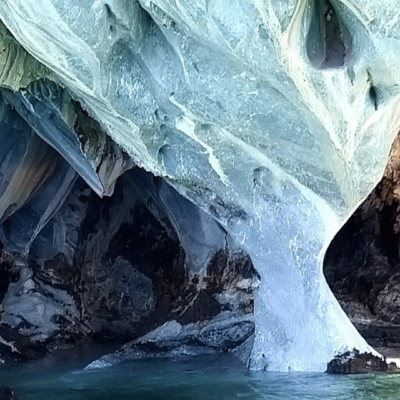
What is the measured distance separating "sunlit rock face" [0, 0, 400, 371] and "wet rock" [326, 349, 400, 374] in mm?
43

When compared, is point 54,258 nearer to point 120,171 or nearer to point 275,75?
point 120,171

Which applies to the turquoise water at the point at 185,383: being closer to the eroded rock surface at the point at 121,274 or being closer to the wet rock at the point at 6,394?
the wet rock at the point at 6,394

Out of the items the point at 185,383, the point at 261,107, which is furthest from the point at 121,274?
the point at 261,107

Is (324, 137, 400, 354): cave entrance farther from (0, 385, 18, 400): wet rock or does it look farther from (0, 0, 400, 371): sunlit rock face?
(0, 385, 18, 400): wet rock

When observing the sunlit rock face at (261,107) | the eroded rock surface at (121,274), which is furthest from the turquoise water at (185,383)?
the eroded rock surface at (121,274)

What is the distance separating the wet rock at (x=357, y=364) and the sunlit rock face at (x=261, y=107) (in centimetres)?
4

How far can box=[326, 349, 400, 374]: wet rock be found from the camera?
135 inches

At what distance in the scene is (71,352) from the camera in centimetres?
481

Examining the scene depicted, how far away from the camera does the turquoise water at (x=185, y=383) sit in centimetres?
307

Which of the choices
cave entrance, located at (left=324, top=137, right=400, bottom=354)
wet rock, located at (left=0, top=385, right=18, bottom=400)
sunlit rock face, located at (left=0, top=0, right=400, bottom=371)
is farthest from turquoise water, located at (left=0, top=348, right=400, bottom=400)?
cave entrance, located at (left=324, top=137, right=400, bottom=354)

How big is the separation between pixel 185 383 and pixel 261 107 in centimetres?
144

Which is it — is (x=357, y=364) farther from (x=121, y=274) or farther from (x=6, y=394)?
(x=121, y=274)

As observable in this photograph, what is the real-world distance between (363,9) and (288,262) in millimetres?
1471

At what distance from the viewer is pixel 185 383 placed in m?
3.44
